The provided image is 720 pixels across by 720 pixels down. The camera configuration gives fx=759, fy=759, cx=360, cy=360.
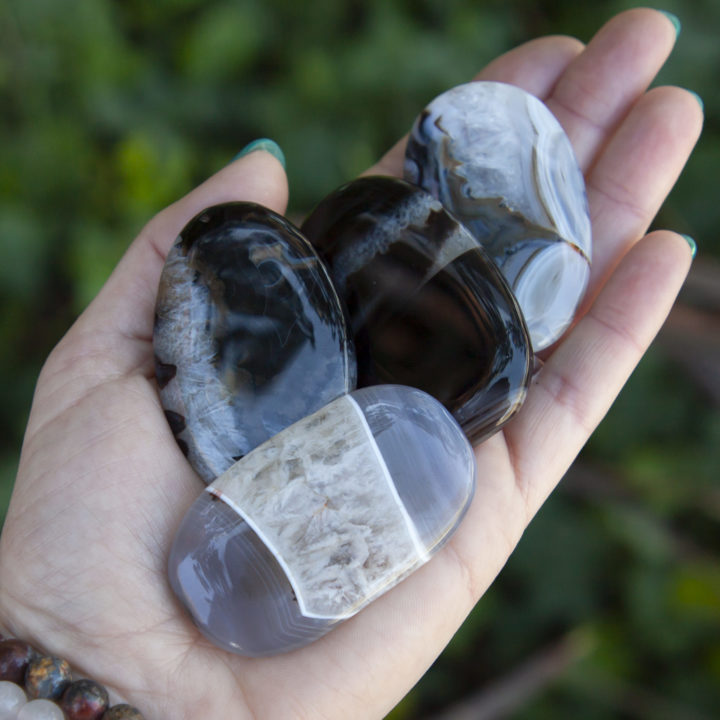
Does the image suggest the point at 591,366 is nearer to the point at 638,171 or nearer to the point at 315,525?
the point at 638,171

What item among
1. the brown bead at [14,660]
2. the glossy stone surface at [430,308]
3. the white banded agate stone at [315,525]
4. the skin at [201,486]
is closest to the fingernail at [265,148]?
the skin at [201,486]

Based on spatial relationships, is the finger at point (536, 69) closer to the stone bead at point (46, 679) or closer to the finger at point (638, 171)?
the finger at point (638, 171)

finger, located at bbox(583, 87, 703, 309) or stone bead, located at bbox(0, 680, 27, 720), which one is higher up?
finger, located at bbox(583, 87, 703, 309)

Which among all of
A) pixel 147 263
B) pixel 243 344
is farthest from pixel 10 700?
pixel 147 263

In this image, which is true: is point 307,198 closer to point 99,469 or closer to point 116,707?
point 99,469

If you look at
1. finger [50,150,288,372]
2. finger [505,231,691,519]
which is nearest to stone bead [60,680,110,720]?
finger [50,150,288,372]

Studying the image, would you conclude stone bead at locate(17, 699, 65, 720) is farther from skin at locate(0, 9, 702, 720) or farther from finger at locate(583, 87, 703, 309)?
finger at locate(583, 87, 703, 309)
